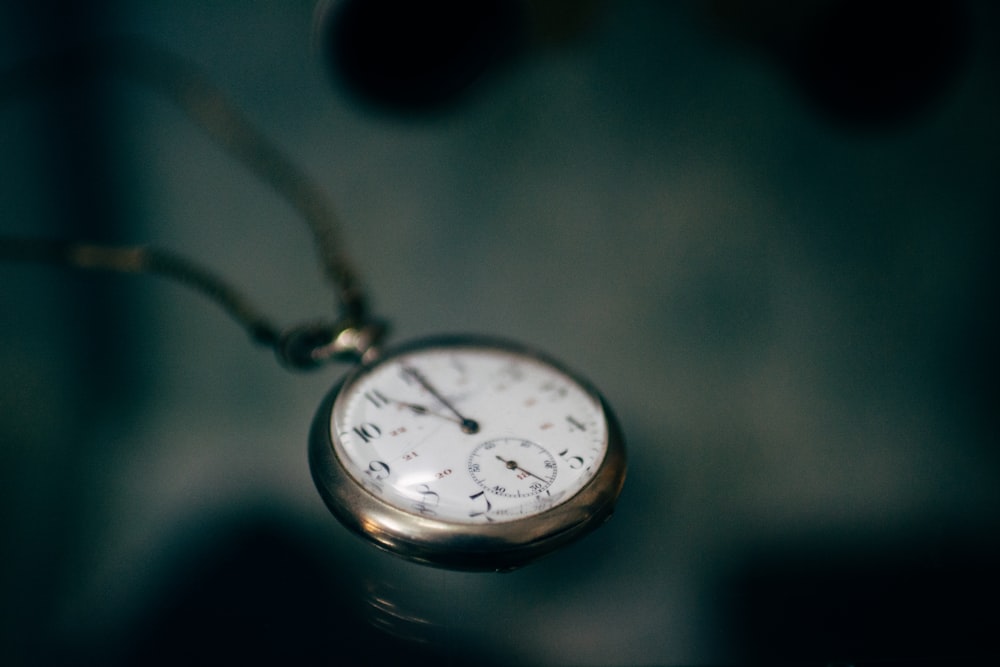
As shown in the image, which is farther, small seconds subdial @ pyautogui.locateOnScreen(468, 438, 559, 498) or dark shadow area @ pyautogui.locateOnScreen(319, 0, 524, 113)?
dark shadow area @ pyautogui.locateOnScreen(319, 0, 524, 113)

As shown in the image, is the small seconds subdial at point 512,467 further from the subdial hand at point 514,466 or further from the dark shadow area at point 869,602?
the dark shadow area at point 869,602

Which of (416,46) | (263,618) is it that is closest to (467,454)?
(263,618)

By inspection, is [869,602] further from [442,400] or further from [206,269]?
[206,269]

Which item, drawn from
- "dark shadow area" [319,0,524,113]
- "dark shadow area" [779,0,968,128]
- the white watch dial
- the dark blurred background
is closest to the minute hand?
the white watch dial

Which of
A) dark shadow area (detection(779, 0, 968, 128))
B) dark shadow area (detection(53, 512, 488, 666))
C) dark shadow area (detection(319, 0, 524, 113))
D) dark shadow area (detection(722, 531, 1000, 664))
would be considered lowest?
dark shadow area (detection(53, 512, 488, 666))

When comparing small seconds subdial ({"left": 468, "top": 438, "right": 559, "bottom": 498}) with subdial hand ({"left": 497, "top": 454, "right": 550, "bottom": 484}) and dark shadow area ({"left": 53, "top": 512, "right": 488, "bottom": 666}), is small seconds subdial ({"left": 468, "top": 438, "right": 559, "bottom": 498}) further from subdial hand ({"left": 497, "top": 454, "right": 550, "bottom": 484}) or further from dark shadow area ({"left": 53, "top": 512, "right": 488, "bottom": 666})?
dark shadow area ({"left": 53, "top": 512, "right": 488, "bottom": 666})

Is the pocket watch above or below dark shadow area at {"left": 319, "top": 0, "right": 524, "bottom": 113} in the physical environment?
below

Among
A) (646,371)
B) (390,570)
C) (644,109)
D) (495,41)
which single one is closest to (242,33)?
(495,41)

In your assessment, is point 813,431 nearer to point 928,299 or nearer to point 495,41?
point 928,299
